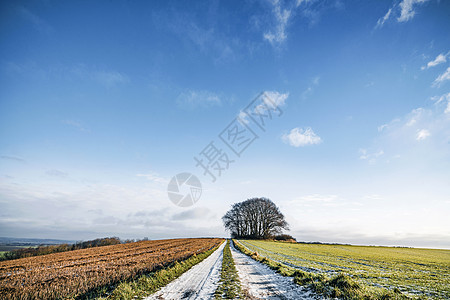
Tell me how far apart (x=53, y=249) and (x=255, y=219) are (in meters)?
55.7

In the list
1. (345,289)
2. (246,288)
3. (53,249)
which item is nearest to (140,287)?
(246,288)

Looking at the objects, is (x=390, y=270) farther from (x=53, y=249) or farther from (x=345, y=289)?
(x=53, y=249)

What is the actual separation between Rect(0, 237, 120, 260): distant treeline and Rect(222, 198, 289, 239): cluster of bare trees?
40919mm

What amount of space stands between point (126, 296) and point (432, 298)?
38.7 ft

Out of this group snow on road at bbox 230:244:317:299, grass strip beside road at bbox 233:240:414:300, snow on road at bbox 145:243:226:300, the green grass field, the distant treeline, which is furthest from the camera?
the distant treeline

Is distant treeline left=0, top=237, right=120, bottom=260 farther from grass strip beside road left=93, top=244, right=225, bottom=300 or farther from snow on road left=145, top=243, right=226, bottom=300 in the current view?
snow on road left=145, top=243, right=226, bottom=300

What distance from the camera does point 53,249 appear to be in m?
36.0

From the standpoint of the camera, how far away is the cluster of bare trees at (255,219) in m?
67.8

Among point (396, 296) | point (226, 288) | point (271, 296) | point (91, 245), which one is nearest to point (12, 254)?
point (91, 245)

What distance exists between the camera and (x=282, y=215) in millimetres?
68375

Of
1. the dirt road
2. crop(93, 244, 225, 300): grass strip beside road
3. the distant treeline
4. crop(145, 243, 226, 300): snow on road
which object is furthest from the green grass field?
the distant treeline

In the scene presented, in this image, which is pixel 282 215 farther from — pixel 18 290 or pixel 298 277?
pixel 18 290

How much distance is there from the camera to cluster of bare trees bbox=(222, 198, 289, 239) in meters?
67.8

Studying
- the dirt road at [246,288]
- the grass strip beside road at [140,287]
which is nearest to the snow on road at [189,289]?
the dirt road at [246,288]
